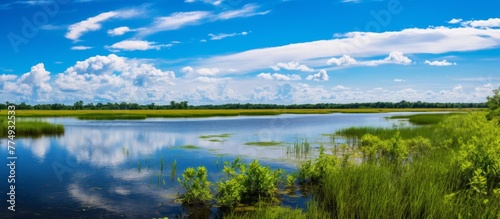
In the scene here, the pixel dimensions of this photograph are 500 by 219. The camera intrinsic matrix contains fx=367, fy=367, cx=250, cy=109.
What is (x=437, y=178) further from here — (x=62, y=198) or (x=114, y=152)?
(x=114, y=152)

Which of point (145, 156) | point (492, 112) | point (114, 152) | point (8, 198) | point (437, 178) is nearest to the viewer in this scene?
point (437, 178)

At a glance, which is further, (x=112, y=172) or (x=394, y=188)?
(x=112, y=172)

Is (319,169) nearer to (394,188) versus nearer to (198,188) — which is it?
(394,188)

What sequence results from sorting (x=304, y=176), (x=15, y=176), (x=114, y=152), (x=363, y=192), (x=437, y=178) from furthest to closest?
(x=114, y=152) < (x=15, y=176) < (x=304, y=176) < (x=437, y=178) < (x=363, y=192)

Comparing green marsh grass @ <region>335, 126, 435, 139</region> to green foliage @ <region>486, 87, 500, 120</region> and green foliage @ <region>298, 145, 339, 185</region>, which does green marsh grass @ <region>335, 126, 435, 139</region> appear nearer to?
green foliage @ <region>486, 87, 500, 120</region>

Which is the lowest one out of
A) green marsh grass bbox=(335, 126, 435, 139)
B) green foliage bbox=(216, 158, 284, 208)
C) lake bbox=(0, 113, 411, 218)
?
lake bbox=(0, 113, 411, 218)

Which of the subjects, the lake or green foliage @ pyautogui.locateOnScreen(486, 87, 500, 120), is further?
green foliage @ pyautogui.locateOnScreen(486, 87, 500, 120)

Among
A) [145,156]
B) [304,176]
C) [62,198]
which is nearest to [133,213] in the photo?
[62,198]

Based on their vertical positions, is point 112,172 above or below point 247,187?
below

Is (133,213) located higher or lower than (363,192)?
lower

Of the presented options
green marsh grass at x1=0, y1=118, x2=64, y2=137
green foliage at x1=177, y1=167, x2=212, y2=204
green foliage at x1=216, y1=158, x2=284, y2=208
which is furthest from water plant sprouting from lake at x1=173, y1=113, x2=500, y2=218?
green marsh grass at x1=0, y1=118, x2=64, y2=137

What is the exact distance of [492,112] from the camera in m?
28.6

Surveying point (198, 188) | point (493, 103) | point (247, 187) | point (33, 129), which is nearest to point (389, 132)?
point (493, 103)

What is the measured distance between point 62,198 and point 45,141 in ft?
65.9
